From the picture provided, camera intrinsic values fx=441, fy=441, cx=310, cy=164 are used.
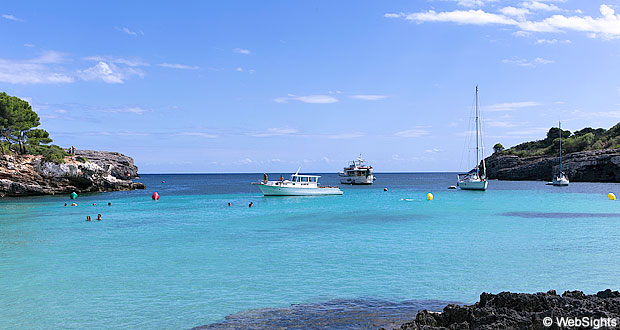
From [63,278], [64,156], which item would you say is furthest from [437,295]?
[64,156]

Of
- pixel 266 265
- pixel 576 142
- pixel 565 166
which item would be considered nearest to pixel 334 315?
pixel 266 265

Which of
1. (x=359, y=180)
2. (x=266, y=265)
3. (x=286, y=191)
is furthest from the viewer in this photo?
(x=359, y=180)

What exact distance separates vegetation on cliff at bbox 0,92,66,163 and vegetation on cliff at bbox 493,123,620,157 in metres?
105

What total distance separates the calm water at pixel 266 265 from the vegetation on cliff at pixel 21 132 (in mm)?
34010

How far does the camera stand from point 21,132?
5812 centimetres

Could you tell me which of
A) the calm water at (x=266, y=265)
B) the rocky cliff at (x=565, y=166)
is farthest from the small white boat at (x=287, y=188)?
the rocky cliff at (x=565, y=166)

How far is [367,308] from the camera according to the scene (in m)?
9.91

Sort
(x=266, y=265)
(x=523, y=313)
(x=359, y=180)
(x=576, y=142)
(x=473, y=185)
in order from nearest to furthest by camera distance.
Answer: (x=523, y=313) → (x=266, y=265) → (x=473, y=185) → (x=359, y=180) → (x=576, y=142)

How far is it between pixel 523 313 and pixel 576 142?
371 ft

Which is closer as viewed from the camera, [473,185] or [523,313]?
[523,313]

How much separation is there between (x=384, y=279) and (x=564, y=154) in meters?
108

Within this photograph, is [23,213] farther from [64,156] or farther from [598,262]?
[598,262]

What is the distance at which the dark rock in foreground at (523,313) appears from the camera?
6672 millimetres

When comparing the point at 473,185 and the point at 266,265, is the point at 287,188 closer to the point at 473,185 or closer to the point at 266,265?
the point at 473,185
